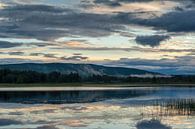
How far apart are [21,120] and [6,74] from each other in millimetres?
A: 137807

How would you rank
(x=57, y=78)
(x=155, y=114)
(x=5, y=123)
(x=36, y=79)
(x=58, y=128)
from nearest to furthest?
1. (x=58, y=128)
2. (x=5, y=123)
3. (x=155, y=114)
4. (x=36, y=79)
5. (x=57, y=78)

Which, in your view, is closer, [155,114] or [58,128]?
[58,128]

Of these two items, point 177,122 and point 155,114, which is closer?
point 177,122

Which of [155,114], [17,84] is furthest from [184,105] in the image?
[17,84]

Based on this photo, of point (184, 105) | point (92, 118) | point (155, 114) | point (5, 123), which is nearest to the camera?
point (5, 123)

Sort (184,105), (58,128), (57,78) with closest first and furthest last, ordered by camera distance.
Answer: (58,128), (184,105), (57,78)

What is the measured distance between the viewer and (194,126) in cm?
3188

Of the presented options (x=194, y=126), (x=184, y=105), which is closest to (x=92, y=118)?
(x=194, y=126)

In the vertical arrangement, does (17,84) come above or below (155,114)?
below

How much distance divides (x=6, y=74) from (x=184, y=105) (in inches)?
5044

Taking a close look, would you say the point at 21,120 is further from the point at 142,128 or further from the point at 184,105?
the point at 184,105

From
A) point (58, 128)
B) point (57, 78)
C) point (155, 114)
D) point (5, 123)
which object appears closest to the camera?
point (58, 128)

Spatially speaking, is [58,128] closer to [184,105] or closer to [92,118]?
[92,118]

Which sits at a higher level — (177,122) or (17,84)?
(177,122)
